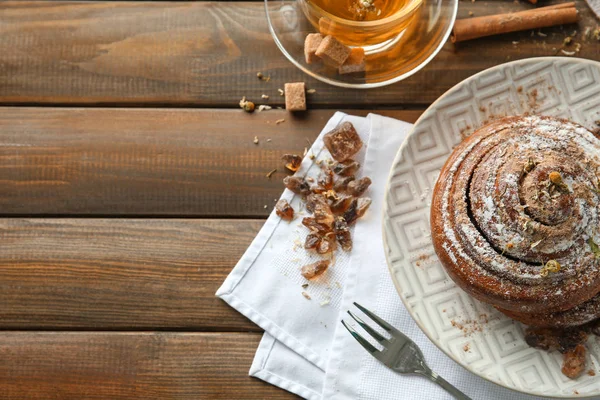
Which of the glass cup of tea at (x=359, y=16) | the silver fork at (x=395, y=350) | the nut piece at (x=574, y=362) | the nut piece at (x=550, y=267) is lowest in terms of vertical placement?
the silver fork at (x=395, y=350)

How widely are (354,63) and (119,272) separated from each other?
0.79m

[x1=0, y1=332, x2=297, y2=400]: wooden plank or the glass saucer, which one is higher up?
the glass saucer

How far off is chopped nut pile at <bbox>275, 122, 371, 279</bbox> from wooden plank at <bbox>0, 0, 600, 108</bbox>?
5.3 inches

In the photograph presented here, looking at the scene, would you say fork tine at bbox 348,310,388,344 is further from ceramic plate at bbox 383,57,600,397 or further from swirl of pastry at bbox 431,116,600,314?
swirl of pastry at bbox 431,116,600,314

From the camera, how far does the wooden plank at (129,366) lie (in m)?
1.52

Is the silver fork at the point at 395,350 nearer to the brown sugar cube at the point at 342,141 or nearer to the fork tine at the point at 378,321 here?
the fork tine at the point at 378,321

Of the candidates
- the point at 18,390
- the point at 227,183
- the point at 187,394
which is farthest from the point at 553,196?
the point at 18,390

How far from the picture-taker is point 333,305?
1498 millimetres

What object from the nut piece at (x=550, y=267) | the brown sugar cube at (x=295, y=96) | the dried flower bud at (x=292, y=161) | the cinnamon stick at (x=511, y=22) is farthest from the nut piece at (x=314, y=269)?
the cinnamon stick at (x=511, y=22)

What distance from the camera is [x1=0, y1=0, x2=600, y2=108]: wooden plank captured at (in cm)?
157

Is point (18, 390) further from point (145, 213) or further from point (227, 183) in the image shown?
point (227, 183)

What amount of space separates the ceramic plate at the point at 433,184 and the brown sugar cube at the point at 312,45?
30cm

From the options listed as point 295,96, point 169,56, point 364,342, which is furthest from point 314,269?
point 169,56

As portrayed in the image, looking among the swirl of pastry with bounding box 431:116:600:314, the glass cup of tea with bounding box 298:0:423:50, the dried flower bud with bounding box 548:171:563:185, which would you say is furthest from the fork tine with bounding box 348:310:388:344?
the glass cup of tea with bounding box 298:0:423:50
